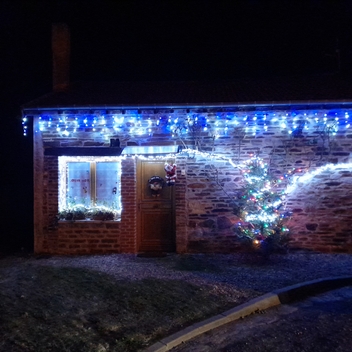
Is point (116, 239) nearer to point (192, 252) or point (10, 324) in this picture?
point (192, 252)

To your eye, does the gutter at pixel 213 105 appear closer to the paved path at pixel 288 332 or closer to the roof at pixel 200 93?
the roof at pixel 200 93

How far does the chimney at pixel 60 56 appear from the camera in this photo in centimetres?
1082

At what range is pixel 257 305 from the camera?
5.71m

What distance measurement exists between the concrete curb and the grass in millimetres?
168

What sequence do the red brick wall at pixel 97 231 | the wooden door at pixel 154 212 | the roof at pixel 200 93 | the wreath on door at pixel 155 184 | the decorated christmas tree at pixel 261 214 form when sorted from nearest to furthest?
1. the decorated christmas tree at pixel 261 214
2. the roof at pixel 200 93
3. the red brick wall at pixel 97 231
4. the wreath on door at pixel 155 184
5. the wooden door at pixel 154 212

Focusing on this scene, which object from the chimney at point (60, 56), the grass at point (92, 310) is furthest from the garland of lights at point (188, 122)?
the grass at point (92, 310)

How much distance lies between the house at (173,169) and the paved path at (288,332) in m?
3.39

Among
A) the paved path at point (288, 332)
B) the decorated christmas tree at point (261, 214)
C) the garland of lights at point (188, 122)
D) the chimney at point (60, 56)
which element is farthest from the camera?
the chimney at point (60, 56)

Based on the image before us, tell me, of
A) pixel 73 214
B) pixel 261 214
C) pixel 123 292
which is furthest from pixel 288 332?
pixel 73 214

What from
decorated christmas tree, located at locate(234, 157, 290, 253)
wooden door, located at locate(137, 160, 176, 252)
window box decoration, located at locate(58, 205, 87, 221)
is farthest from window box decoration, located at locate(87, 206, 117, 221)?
decorated christmas tree, located at locate(234, 157, 290, 253)

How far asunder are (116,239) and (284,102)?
4.60 metres

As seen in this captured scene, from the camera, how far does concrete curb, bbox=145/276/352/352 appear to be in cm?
467

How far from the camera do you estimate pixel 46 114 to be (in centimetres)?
907

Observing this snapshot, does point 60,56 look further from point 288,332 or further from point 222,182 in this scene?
point 288,332
